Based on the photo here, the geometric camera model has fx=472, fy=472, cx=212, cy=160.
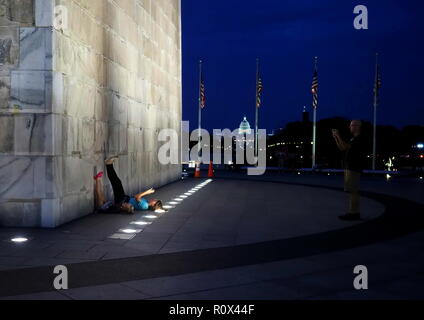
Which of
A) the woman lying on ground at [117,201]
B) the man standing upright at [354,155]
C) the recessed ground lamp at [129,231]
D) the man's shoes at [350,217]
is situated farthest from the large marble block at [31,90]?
the man's shoes at [350,217]

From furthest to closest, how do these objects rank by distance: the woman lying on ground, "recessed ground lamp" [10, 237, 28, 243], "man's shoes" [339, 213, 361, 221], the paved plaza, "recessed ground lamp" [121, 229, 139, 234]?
the woman lying on ground, "man's shoes" [339, 213, 361, 221], "recessed ground lamp" [121, 229, 139, 234], "recessed ground lamp" [10, 237, 28, 243], the paved plaza

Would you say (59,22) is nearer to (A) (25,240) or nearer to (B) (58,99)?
(B) (58,99)

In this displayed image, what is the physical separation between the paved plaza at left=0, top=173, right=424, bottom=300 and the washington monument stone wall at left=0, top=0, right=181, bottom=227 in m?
0.67

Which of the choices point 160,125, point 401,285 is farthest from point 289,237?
point 160,125

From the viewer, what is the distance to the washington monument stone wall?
9680mm

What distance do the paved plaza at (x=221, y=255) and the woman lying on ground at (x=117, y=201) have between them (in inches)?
16.2

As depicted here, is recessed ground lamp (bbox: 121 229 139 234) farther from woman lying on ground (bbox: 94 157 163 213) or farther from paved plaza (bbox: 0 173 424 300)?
woman lying on ground (bbox: 94 157 163 213)

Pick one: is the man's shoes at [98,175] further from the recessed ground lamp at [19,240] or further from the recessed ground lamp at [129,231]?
the recessed ground lamp at [19,240]

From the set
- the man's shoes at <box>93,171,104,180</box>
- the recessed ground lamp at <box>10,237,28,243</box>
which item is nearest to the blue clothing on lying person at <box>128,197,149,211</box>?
the man's shoes at <box>93,171,104,180</box>

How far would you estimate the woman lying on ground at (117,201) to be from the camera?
1179 cm

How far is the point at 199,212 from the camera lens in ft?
40.3

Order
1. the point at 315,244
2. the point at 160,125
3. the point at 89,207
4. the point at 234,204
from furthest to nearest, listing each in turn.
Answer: the point at 160,125
the point at 234,204
the point at 89,207
the point at 315,244

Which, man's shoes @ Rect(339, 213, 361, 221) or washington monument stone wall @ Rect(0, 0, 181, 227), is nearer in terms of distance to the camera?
washington monument stone wall @ Rect(0, 0, 181, 227)

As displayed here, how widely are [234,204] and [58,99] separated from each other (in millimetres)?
6304
